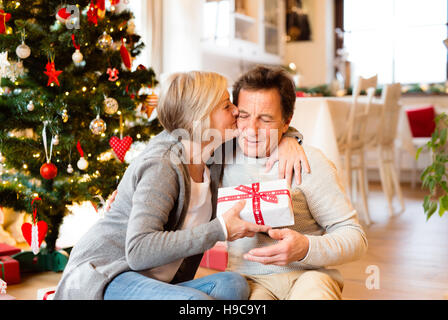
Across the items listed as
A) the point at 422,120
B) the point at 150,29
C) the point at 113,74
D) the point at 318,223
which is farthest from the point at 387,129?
the point at 318,223

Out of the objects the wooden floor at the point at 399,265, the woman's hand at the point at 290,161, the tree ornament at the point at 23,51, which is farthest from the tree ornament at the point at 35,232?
the woman's hand at the point at 290,161

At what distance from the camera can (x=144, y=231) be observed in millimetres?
1071

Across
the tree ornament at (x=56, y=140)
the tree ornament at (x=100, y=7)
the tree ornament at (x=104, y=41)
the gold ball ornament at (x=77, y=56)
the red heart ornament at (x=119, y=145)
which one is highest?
the tree ornament at (x=100, y=7)

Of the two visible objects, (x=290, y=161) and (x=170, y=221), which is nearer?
(x=170, y=221)

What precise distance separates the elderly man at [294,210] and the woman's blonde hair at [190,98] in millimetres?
136

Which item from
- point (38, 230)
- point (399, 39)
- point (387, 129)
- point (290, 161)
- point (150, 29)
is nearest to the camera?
point (290, 161)

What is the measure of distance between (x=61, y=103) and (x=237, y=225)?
4.35ft

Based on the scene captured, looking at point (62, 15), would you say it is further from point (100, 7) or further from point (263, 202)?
point (263, 202)

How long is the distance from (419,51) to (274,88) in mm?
5399

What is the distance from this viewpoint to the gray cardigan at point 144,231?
3.50 feet

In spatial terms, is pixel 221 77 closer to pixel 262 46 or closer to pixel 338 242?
pixel 338 242

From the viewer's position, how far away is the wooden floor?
2.10 meters

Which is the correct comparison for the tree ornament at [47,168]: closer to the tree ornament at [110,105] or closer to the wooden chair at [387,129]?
the tree ornament at [110,105]
